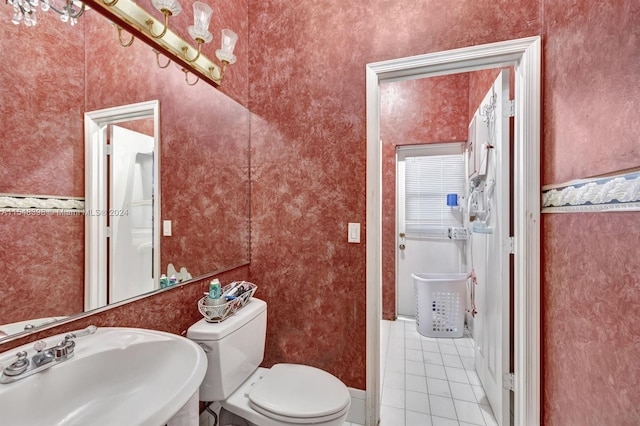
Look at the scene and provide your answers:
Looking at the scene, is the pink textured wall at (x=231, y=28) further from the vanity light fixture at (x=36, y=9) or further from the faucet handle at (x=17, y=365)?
the faucet handle at (x=17, y=365)

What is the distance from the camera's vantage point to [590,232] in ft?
3.12

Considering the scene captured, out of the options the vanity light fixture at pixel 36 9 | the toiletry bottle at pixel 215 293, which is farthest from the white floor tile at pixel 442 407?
the vanity light fixture at pixel 36 9

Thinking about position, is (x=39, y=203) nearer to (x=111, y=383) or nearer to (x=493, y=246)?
(x=111, y=383)

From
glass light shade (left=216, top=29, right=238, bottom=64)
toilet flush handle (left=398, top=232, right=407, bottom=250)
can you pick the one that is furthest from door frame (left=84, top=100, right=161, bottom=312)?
toilet flush handle (left=398, top=232, right=407, bottom=250)

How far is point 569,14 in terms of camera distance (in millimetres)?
1101

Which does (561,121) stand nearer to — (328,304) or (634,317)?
(634,317)

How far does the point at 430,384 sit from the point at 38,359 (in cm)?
217

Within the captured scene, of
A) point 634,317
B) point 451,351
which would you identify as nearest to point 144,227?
point 634,317

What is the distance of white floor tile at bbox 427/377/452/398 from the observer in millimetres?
1930

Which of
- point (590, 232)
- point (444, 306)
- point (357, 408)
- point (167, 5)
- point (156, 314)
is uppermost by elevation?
point (167, 5)

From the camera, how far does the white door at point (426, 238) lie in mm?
3174

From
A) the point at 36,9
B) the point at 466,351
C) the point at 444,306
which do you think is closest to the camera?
the point at 36,9

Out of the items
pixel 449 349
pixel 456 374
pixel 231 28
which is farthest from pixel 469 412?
pixel 231 28

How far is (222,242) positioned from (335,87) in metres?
1.11
